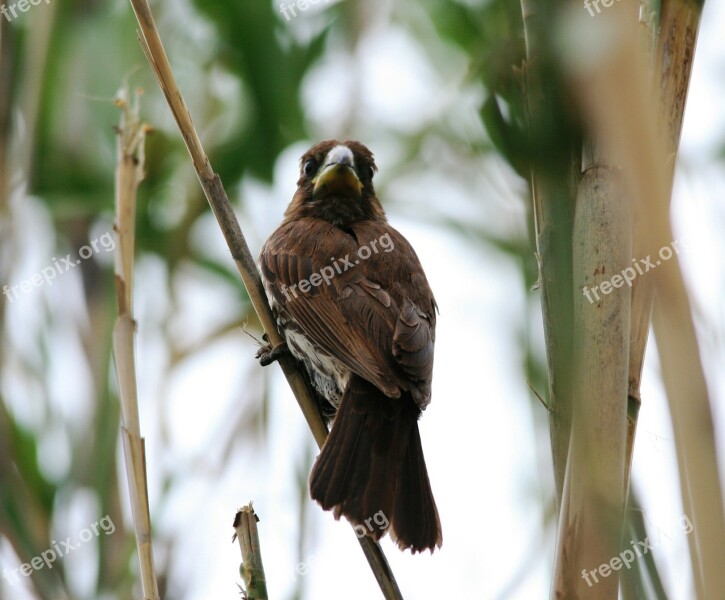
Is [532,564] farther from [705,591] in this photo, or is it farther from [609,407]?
[705,591]

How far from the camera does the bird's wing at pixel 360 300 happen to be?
2477mm

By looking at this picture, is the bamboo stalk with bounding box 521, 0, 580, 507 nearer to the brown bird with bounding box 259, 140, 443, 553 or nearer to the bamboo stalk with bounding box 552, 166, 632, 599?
the bamboo stalk with bounding box 552, 166, 632, 599

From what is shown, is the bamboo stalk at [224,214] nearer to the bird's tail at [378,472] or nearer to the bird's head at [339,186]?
the bird's tail at [378,472]

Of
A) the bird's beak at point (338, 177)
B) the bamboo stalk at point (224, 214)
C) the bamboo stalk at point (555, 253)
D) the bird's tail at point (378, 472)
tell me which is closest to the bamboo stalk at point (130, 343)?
the bamboo stalk at point (224, 214)

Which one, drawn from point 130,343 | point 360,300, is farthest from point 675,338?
point 360,300

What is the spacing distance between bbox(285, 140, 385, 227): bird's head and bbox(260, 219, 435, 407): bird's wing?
0.13m

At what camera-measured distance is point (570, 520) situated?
93 centimetres

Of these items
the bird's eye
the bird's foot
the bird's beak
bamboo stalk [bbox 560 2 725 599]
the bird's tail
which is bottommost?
bamboo stalk [bbox 560 2 725 599]

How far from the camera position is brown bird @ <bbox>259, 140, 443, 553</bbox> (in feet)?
7.47

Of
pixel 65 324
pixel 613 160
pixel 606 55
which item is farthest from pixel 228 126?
pixel 606 55

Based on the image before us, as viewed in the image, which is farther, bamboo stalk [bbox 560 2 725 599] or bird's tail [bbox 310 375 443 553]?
bird's tail [bbox 310 375 443 553]

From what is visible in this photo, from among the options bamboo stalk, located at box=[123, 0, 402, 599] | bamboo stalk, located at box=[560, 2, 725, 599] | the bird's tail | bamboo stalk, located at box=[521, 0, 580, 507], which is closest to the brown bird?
the bird's tail

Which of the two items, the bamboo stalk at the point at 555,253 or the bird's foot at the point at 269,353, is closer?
the bamboo stalk at the point at 555,253

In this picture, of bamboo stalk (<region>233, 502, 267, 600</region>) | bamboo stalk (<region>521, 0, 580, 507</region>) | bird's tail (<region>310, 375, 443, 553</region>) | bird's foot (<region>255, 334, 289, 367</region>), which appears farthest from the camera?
bird's foot (<region>255, 334, 289, 367</region>)
